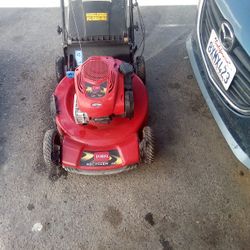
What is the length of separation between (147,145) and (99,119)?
39cm

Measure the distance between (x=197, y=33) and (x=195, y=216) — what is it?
50.6 inches

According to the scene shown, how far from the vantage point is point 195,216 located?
2.31 metres

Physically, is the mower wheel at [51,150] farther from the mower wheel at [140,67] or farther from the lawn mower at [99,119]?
the mower wheel at [140,67]

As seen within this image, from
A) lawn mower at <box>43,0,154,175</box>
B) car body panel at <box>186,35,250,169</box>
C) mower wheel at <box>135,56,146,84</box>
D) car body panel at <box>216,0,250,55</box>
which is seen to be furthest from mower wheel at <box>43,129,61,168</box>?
car body panel at <box>216,0,250,55</box>

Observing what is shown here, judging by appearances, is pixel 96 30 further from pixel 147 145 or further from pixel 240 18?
pixel 240 18

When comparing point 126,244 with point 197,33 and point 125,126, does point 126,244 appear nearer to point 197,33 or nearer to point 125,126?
point 125,126

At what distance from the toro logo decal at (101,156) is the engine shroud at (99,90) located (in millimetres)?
257

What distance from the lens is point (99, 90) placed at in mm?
2174

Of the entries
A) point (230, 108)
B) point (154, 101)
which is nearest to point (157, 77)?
point (154, 101)

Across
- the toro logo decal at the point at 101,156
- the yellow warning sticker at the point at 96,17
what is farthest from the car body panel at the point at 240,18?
the toro logo decal at the point at 101,156

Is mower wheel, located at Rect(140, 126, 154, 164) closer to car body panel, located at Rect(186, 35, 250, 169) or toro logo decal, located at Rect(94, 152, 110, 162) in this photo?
toro logo decal, located at Rect(94, 152, 110, 162)

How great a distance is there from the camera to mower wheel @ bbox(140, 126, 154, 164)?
7.79 ft

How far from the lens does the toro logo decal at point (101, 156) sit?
2342 millimetres

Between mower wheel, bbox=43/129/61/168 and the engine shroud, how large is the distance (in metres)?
0.32
